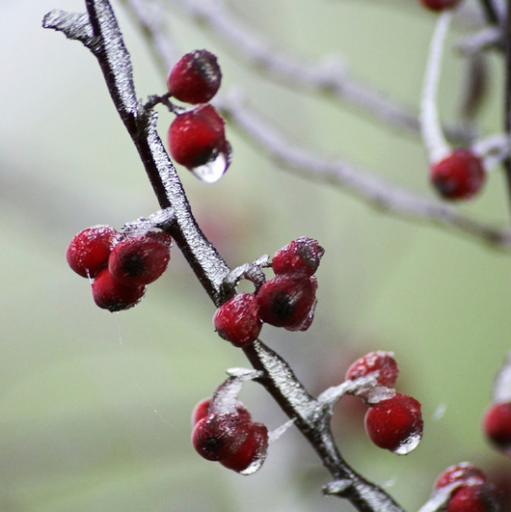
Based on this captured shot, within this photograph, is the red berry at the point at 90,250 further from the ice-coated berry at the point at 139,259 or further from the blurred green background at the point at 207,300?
the blurred green background at the point at 207,300

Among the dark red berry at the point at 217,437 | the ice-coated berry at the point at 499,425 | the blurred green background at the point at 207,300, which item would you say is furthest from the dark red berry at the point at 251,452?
the blurred green background at the point at 207,300

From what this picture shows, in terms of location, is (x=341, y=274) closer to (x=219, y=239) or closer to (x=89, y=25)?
(x=219, y=239)

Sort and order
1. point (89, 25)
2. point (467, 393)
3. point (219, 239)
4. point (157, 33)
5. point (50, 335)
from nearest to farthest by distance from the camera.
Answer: point (89, 25) < point (157, 33) < point (219, 239) < point (467, 393) < point (50, 335)

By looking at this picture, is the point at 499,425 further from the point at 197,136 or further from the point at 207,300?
the point at 207,300

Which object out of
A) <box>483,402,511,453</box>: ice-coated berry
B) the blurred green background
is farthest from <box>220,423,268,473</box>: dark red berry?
the blurred green background

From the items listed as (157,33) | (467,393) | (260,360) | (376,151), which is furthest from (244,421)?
(376,151)

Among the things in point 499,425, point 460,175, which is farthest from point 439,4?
point 499,425
